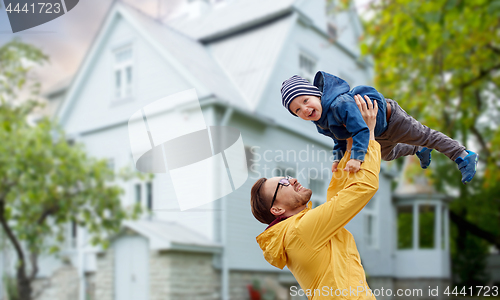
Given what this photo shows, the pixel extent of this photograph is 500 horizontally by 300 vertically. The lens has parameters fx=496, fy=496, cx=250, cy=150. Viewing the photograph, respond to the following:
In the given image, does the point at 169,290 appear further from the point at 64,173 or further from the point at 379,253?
the point at 379,253

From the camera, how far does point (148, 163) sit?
191 centimetres

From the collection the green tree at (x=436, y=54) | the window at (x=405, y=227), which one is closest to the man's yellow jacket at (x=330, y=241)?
the green tree at (x=436, y=54)

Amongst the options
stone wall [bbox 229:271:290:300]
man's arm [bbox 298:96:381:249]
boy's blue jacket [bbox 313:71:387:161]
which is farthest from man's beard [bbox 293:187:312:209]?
stone wall [bbox 229:271:290:300]

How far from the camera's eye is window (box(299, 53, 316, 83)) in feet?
35.5

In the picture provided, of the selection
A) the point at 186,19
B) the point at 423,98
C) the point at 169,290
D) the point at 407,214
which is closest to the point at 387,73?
the point at 423,98

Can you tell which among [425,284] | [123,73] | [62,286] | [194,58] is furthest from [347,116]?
[425,284]

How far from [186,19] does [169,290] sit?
740 centimetres

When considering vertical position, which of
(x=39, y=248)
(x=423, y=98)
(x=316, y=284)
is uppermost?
(x=423, y=98)

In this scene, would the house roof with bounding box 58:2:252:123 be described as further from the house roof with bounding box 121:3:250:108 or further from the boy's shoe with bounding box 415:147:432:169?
the boy's shoe with bounding box 415:147:432:169

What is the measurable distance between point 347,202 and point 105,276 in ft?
30.1

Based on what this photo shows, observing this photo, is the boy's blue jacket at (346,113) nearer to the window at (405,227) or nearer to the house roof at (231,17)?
the house roof at (231,17)

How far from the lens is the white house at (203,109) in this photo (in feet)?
28.8

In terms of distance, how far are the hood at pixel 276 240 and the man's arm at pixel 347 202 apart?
83mm

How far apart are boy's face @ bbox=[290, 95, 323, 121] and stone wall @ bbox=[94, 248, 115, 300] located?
29.3 feet
